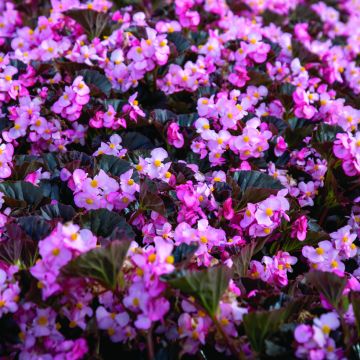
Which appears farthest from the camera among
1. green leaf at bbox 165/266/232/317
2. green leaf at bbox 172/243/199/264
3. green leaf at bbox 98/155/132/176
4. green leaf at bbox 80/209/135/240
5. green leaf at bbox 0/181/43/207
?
green leaf at bbox 98/155/132/176

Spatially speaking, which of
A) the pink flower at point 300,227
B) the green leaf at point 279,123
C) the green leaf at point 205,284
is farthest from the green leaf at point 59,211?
the green leaf at point 279,123

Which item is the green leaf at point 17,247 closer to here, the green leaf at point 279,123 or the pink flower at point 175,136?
the pink flower at point 175,136

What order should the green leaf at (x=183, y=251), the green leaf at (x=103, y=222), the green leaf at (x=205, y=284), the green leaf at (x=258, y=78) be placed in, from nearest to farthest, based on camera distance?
the green leaf at (x=205, y=284) < the green leaf at (x=183, y=251) < the green leaf at (x=103, y=222) < the green leaf at (x=258, y=78)

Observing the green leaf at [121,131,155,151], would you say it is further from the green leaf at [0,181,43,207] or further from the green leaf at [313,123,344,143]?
the green leaf at [313,123,344,143]

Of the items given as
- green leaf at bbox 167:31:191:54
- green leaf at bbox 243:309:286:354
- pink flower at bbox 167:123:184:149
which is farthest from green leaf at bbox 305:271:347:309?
green leaf at bbox 167:31:191:54

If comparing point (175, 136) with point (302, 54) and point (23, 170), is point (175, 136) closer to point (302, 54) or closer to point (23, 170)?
point (23, 170)

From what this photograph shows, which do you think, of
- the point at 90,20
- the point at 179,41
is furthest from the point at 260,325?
the point at 90,20
